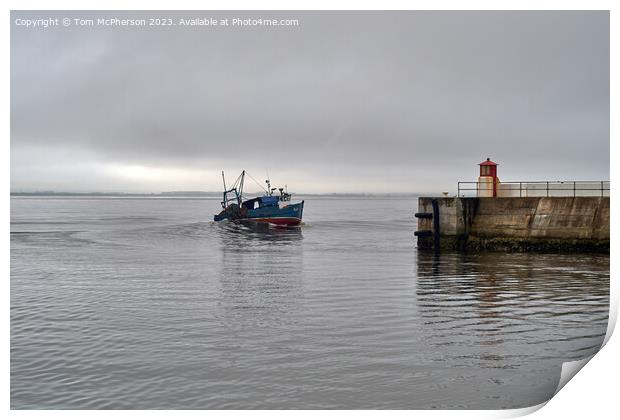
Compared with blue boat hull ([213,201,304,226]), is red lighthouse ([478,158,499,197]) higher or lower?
higher

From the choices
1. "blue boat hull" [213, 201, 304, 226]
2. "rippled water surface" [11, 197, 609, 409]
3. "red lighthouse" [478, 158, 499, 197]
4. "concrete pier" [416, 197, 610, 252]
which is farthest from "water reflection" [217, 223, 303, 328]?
"blue boat hull" [213, 201, 304, 226]

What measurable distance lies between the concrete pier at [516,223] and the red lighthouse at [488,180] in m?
1.00

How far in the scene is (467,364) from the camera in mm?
11992

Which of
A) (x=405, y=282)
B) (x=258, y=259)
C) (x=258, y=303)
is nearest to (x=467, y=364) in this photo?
(x=258, y=303)

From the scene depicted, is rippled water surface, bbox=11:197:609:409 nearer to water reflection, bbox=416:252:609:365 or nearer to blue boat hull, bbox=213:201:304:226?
water reflection, bbox=416:252:609:365

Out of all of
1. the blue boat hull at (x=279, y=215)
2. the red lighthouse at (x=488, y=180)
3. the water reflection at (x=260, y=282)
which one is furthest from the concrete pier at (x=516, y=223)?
the blue boat hull at (x=279, y=215)

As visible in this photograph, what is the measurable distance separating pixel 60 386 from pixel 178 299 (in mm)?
8289

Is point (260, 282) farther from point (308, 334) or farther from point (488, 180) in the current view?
point (488, 180)

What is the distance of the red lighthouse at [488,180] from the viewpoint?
30.5 meters

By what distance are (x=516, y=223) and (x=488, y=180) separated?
2.65 m

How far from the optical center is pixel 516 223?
29141 millimetres

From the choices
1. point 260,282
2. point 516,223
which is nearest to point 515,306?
point 260,282

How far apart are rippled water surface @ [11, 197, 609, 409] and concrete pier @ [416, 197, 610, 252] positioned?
115 centimetres

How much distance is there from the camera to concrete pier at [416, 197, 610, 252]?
27.5m
